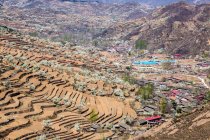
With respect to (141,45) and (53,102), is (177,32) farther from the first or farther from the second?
(53,102)

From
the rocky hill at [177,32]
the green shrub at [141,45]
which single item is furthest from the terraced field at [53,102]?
the rocky hill at [177,32]

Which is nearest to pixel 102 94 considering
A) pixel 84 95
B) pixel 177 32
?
pixel 84 95

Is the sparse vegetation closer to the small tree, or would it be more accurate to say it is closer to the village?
the village

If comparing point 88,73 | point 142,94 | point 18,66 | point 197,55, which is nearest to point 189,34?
point 197,55

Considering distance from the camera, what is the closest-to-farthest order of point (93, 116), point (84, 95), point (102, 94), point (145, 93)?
1. point (93, 116)
2. point (84, 95)
3. point (102, 94)
4. point (145, 93)

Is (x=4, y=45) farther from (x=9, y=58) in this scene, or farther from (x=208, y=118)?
(x=208, y=118)

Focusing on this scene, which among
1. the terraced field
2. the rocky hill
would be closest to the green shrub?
the rocky hill
